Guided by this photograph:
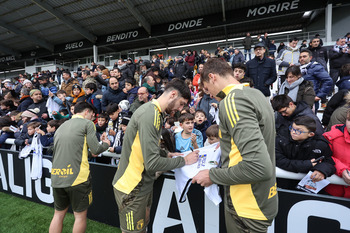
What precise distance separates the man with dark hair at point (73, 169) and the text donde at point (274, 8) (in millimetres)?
15501

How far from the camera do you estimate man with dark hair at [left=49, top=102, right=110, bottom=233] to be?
204cm

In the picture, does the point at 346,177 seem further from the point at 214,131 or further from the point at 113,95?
the point at 113,95

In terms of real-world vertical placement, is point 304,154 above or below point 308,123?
below

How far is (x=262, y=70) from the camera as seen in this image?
430 cm

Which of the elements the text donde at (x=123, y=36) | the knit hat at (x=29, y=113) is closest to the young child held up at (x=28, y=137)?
the knit hat at (x=29, y=113)

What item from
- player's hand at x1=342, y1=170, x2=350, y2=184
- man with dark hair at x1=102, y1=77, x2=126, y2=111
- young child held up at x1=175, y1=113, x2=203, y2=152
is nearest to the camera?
player's hand at x1=342, y1=170, x2=350, y2=184

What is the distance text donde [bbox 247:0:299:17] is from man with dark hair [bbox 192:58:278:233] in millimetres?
15410

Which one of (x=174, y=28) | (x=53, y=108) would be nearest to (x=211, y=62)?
(x=53, y=108)

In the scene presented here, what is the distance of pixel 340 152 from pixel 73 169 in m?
2.64

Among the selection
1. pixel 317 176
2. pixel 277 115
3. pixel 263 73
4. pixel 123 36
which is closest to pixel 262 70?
pixel 263 73

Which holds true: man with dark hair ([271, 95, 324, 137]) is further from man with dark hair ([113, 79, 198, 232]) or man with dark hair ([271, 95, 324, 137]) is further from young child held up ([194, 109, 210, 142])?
man with dark hair ([113, 79, 198, 232])

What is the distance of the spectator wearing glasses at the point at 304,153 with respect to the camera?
1635mm

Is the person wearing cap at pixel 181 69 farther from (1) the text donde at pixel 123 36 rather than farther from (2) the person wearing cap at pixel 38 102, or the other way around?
(1) the text donde at pixel 123 36

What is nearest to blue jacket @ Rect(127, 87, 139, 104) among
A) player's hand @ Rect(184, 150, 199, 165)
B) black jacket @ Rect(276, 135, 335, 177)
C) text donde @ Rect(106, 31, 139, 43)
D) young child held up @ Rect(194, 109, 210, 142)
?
young child held up @ Rect(194, 109, 210, 142)
